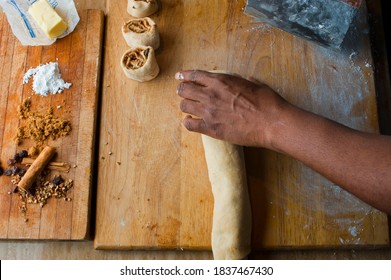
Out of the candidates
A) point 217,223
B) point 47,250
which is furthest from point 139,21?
point 47,250

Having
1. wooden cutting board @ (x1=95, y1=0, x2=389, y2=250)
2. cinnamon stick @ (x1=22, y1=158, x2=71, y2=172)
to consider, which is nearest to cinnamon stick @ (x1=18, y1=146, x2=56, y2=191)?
cinnamon stick @ (x1=22, y1=158, x2=71, y2=172)

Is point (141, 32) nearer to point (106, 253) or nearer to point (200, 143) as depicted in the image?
point (200, 143)

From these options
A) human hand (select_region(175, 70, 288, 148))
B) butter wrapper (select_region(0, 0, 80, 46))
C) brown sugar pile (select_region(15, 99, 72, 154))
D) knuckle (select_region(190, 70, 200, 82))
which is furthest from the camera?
butter wrapper (select_region(0, 0, 80, 46))

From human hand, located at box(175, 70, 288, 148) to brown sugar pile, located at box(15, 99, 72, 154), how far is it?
1.60 feet

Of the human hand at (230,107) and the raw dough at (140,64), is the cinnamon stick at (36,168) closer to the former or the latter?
the raw dough at (140,64)

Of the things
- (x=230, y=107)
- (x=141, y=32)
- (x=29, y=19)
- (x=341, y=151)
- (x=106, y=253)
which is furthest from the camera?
(x=29, y=19)

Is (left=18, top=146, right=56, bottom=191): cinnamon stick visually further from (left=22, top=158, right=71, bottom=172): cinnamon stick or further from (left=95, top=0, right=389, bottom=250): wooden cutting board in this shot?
(left=95, top=0, right=389, bottom=250): wooden cutting board

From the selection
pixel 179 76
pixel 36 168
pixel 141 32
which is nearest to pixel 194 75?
pixel 179 76

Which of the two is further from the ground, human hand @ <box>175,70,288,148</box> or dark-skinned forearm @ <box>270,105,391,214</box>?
dark-skinned forearm @ <box>270,105,391,214</box>

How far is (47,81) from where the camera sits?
1.61 meters

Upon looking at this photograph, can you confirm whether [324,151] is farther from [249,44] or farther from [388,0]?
[388,0]

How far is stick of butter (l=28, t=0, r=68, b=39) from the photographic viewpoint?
1.65 metres

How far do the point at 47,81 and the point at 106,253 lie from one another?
2.37 ft

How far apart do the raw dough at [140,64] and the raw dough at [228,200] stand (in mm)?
349
